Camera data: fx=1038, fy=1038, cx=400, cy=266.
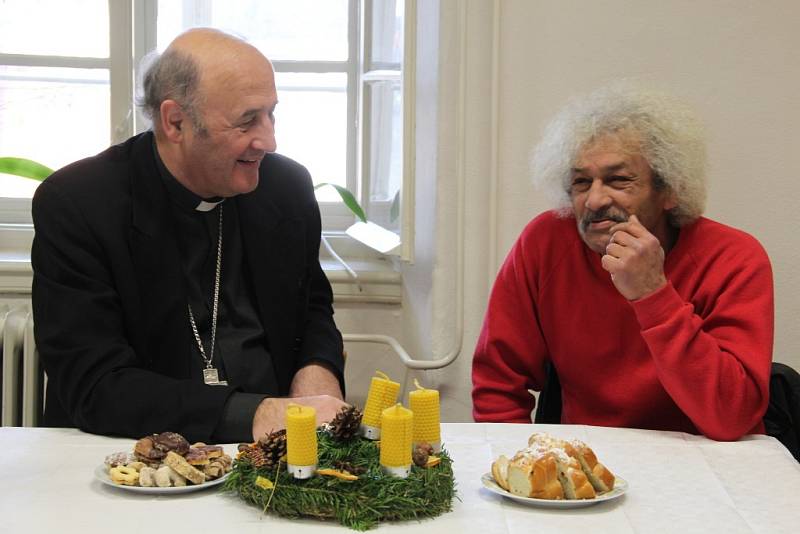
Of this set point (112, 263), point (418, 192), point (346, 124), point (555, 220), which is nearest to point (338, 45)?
point (346, 124)

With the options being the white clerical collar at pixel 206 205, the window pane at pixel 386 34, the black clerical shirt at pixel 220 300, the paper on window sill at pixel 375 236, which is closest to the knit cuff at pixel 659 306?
the black clerical shirt at pixel 220 300

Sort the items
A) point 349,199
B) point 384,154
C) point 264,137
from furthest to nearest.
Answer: point 384,154
point 349,199
point 264,137

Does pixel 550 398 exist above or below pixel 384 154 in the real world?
below

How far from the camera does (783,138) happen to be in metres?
2.92

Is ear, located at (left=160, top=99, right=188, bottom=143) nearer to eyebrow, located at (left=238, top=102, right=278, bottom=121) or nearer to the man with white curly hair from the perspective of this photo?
eyebrow, located at (left=238, top=102, right=278, bottom=121)

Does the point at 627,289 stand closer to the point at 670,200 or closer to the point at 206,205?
the point at 670,200

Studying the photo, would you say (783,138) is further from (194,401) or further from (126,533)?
(126,533)

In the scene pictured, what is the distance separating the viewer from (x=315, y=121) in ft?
11.7

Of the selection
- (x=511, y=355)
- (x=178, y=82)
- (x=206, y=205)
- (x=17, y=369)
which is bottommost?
(x=17, y=369)

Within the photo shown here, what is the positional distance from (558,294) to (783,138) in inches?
39.8

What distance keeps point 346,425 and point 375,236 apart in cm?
175

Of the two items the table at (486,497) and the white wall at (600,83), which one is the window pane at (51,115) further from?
the table at (486,497)

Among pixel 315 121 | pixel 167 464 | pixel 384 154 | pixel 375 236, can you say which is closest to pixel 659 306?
pixel 167 464

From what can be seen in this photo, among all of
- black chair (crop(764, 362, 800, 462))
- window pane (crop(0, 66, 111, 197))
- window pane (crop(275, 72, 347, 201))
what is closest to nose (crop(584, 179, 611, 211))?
black chair (crop(764, 362, 800, 462))
